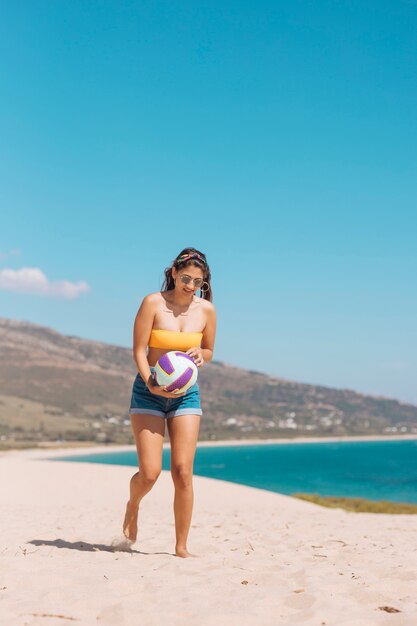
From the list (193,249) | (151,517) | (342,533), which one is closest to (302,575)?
(193,249)

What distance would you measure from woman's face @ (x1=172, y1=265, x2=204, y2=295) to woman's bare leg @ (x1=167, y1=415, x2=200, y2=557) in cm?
111

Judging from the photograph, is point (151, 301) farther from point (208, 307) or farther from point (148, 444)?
point (148, 444)

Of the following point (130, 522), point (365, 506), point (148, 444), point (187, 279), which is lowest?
point (365, 506)

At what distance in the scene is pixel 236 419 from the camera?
617 feet

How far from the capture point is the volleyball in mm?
5559

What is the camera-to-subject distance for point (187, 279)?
5961 millimetres

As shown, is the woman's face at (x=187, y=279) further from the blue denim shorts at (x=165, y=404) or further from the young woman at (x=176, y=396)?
the blue denim shorts at (x=165, y=404)

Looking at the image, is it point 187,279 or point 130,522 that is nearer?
point 187,279

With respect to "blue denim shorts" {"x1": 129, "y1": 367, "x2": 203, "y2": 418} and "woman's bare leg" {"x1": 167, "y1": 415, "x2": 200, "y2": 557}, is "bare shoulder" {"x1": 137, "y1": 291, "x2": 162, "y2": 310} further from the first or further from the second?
"woman's bare leg" {"x1": 167, "y1": 415, "x2": 200, "y2": 557}

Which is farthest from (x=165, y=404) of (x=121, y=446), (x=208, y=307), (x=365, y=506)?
(x=121, y=446)

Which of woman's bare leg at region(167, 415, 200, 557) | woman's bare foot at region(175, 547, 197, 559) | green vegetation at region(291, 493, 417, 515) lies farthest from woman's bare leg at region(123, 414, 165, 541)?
green vegetation at region(291, 493, 417, 515)

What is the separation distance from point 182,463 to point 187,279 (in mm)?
1587

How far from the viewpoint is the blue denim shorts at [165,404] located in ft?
19.2

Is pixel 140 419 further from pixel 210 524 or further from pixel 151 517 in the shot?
pixel 151 517
